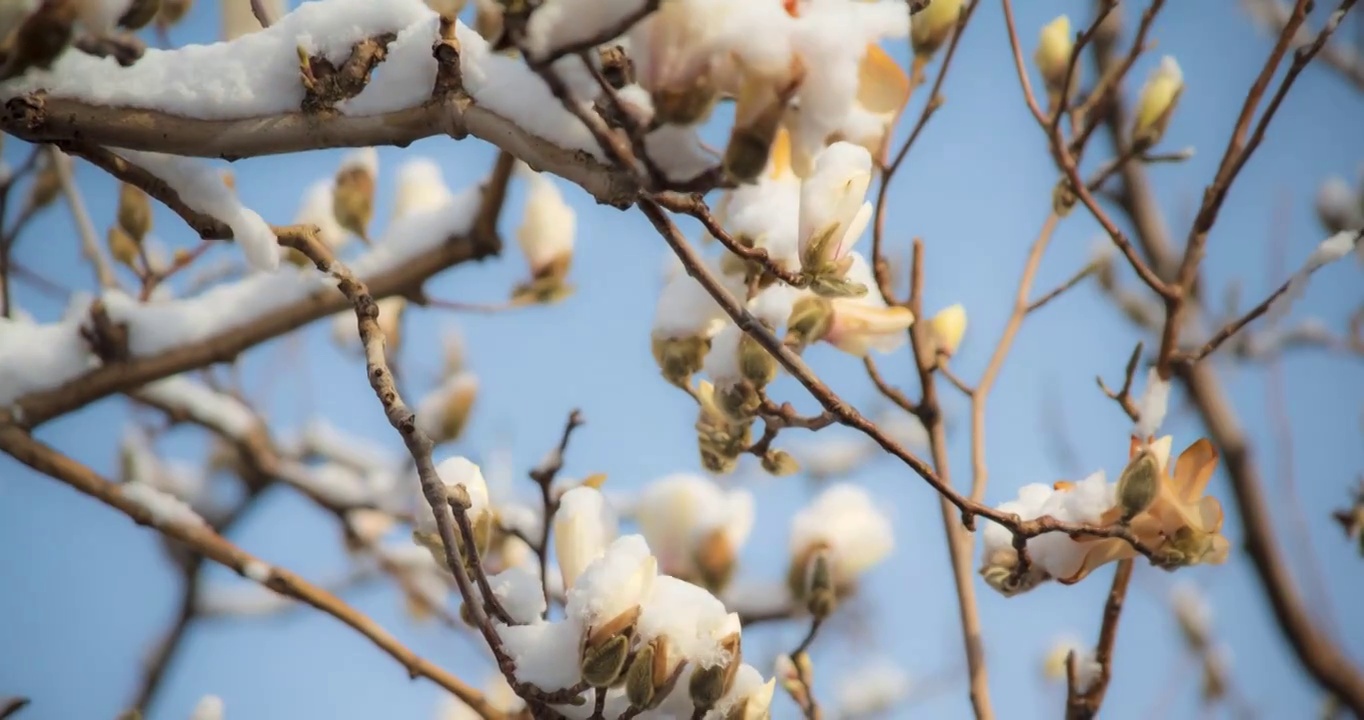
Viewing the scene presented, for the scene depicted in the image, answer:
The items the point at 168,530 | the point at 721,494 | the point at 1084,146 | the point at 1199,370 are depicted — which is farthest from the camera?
the point at 1199,370

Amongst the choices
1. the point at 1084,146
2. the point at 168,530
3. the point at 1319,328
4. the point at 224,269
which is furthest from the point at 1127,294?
the point at 168,530

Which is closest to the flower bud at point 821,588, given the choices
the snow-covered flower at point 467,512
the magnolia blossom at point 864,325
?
the magnolia blossom at point 864,325

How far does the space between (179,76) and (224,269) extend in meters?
1.35

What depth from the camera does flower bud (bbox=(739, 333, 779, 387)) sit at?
85cm

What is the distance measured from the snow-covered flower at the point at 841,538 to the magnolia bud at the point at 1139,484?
32 cm

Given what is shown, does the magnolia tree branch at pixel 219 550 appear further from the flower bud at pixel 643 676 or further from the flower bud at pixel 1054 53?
the flower bud at pixel 1054 53

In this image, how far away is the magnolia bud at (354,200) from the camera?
1318 millimetres

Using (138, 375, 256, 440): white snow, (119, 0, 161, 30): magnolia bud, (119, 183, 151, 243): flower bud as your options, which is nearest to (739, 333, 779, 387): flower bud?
(119, 0, 161, 30): magnolia bud

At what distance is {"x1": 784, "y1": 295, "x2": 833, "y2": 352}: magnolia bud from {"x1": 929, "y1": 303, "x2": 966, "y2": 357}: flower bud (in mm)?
281

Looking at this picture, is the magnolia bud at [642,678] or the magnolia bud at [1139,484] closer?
the magnolia bud at [642,678]

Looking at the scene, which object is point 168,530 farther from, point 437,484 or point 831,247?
point 831,247

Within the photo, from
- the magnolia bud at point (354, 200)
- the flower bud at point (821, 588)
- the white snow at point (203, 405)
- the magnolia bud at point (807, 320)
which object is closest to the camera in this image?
the magnolia bud at point (807, 320)

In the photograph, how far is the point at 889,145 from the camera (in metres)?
1.14

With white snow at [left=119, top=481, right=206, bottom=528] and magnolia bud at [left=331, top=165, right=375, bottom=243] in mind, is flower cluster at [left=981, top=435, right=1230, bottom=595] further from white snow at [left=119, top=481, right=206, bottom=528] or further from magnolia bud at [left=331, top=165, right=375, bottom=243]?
magnolia bud at [left=331, top=165, right=375, bottom=243]
